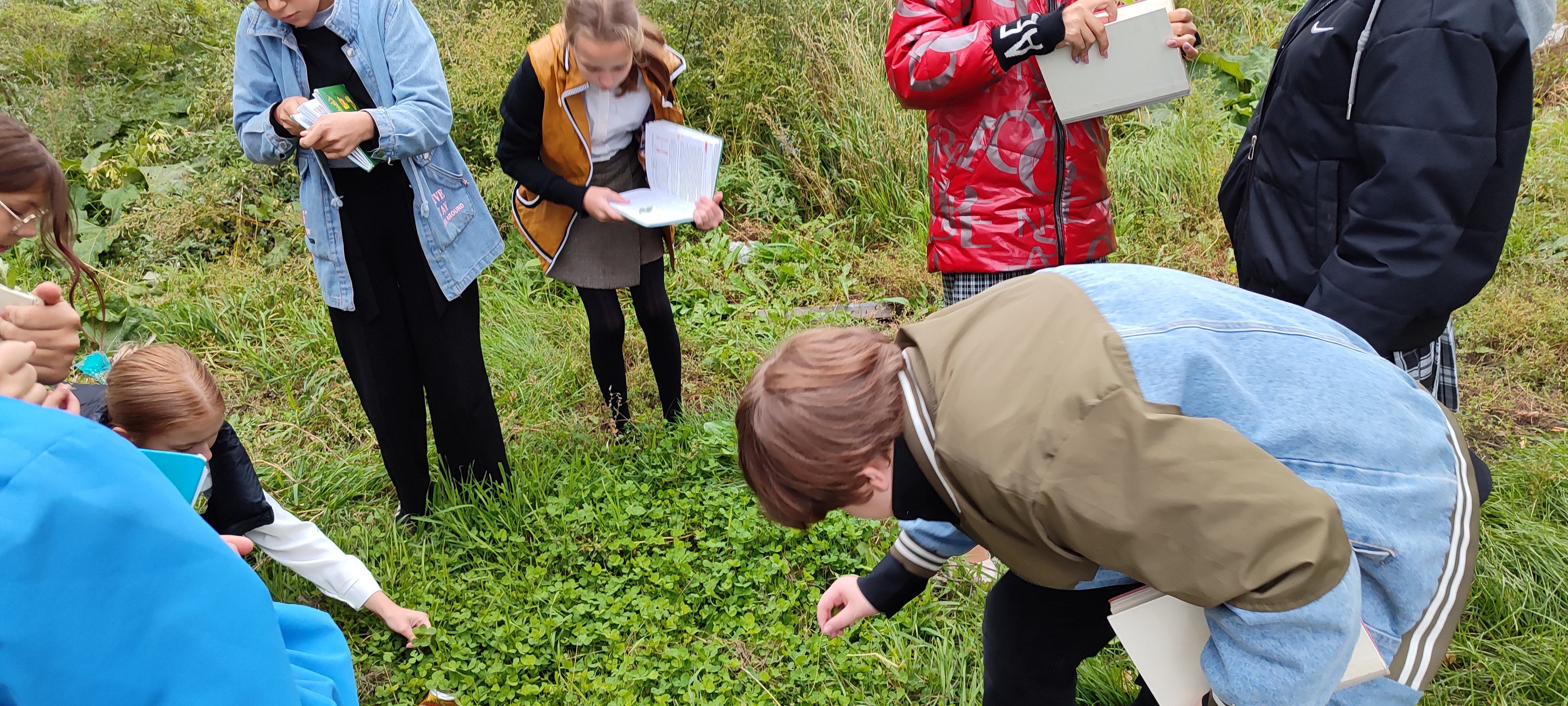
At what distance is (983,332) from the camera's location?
50.8 inches

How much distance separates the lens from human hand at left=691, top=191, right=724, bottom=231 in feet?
9.86

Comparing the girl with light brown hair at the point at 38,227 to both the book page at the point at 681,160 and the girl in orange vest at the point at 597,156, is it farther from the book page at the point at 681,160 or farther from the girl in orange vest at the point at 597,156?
the book page at the point at 681,160

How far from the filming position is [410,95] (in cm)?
264

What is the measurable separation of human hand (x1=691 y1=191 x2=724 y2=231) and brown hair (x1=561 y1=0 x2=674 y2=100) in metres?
0.46

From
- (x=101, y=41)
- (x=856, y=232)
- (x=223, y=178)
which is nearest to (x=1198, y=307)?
(x=856, y=232)

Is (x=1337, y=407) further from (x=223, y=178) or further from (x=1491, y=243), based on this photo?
(x=223, y=178)

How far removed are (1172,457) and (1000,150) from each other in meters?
1.62

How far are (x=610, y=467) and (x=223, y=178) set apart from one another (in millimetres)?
3507

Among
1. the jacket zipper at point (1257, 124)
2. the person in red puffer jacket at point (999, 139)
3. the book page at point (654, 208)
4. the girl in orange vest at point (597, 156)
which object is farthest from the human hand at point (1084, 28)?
the book page at point (654, 208)

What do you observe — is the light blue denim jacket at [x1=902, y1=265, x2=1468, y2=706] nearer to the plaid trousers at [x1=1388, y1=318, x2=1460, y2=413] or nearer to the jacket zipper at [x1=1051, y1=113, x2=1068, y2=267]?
the plaid trousers at [x1=1388, y1=318, x2=1460, y2=413]

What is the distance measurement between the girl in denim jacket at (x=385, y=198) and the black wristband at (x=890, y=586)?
1.65 m

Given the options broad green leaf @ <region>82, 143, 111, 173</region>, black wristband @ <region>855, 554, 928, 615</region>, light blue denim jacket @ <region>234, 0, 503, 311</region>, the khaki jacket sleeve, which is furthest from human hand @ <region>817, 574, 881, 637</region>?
broad green leaf @ <region>82, 143, 111, 173</region>

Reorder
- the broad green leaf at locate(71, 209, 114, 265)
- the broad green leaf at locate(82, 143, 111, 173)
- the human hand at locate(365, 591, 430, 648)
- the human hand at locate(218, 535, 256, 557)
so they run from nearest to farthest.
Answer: the human hand at locate(218, 535, 256, 557) < the human hand at locate(365, 591, 430, 648) < the broad green leaf at locate(71, 209, 114, 265) < the broad green leaf at locate(82, 143, 111, 173)

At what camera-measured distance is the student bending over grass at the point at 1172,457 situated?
114cm
